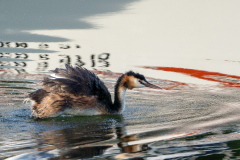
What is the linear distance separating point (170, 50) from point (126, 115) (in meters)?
4.86

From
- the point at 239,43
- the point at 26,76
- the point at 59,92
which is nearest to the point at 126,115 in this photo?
the point at 59,92

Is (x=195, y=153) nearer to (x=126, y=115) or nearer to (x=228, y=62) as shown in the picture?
(x=126, y=115)

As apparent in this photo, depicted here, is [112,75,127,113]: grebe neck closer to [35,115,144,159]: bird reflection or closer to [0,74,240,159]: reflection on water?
[0,74,240,159]: reflection on water

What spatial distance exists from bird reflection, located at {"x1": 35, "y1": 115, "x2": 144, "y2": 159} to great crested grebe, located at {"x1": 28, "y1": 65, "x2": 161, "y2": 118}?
0.56 m

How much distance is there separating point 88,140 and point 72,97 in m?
1.93

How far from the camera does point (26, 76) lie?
9.19 m

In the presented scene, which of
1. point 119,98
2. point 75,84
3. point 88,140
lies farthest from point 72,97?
point 88,140

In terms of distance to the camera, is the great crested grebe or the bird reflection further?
the great crested grebe

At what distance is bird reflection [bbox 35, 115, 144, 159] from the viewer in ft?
15.1

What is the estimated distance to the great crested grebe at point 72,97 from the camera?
6844 millimetres

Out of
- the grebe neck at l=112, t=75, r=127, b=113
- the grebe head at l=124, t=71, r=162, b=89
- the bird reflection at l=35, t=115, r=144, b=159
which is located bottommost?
the bird reflection at l=35, t=115, r=144, b=159

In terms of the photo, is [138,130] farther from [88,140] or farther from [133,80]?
[133,80]

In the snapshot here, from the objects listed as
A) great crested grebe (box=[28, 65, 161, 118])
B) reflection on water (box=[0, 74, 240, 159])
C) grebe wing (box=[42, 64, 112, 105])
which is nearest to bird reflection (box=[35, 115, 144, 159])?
reflection on water (box=[0, 74, 240, 159])

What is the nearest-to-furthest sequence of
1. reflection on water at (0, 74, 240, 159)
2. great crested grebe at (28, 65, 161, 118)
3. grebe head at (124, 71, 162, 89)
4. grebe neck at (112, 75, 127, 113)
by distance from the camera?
reflection on water at (0, 74, 240, 159) → great crested grebe at (28, 65, 161, 118) → grebe neck at (112, 75, 127, 113) → grebe head at (124, 71, 162, 89)
